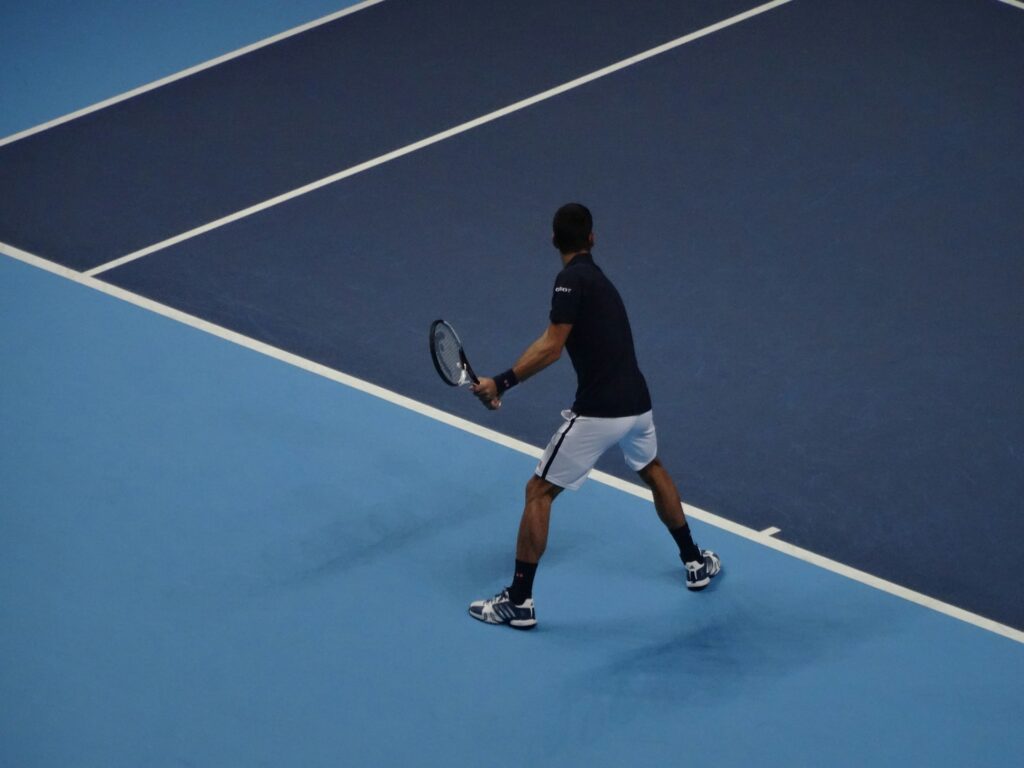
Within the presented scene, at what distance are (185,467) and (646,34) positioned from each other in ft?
23.2

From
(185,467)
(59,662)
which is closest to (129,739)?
(59,662)

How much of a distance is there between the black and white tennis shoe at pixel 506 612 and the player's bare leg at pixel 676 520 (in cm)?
80

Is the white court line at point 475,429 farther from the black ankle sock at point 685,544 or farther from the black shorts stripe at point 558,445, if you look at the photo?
the black shorts stripe at point 558,445

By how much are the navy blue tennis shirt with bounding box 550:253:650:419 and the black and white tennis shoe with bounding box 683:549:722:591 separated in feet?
3.02

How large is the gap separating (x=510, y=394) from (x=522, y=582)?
2395 mm

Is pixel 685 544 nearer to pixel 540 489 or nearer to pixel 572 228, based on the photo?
pixel 540 489

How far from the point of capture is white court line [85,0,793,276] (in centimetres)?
1266

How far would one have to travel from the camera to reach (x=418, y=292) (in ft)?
39.4

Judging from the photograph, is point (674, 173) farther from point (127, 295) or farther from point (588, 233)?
point (588, 233)

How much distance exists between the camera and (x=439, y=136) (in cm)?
1395

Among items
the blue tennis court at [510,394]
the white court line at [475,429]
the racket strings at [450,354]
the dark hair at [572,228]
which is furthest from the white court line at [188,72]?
the dark hair at [572,228]

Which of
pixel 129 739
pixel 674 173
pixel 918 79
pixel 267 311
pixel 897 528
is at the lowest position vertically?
pixel 129 739

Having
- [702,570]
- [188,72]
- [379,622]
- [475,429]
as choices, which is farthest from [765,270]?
[188,72]

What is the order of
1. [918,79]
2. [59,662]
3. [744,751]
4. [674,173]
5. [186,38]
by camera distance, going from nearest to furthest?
1. [744,751]
2. [59,662]
3. [674,173]
4. [918,79]
5. [186,38]
